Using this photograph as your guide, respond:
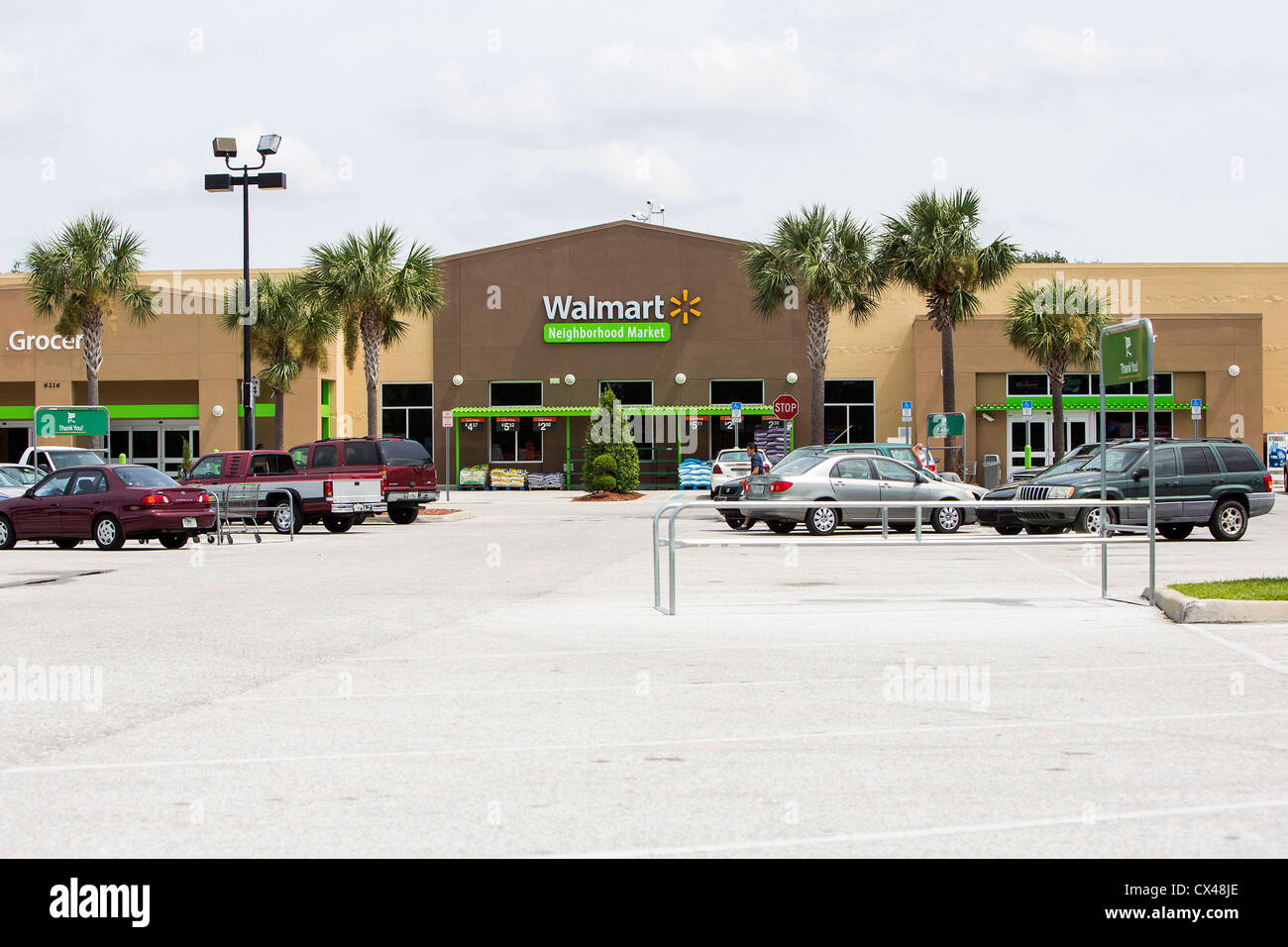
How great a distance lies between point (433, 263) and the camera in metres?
40.6

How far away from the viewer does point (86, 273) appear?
3878 cm

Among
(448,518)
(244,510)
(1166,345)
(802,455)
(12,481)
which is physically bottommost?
(448,518)

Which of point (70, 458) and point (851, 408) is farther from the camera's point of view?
point (851, 408)

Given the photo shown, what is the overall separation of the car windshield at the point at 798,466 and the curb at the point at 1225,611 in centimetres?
1340

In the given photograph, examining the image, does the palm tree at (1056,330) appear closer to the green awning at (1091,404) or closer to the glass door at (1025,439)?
the green awning at (1091,404)

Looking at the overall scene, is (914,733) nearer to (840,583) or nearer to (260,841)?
(260,841)

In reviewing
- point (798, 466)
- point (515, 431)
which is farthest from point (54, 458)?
point (515, 431)

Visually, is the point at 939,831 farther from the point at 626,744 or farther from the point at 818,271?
the point at 818,271

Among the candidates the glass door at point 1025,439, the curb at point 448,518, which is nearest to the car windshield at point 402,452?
the curb at point 448,518

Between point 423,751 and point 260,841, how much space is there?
175 cm

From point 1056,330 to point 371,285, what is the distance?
22.7 metres

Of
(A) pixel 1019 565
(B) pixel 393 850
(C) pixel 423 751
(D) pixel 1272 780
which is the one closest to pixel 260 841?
(B) pixel 393 850

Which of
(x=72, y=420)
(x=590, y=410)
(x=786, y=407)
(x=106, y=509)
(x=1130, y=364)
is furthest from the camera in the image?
(x=590, y=410)

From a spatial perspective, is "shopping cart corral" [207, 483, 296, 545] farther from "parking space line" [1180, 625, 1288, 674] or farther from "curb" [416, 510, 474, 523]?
"parking space line" [1180, 625, 1288, 674]
